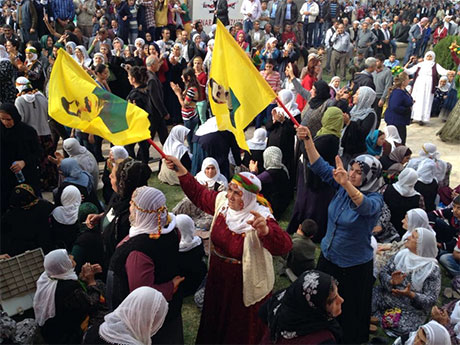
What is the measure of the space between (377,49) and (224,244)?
13684mm

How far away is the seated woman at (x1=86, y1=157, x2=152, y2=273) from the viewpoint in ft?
12.6

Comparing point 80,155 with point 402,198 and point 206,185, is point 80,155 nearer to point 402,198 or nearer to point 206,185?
point 206,185

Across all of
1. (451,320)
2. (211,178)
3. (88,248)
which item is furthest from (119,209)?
(451,320)

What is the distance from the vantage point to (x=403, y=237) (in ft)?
16.5

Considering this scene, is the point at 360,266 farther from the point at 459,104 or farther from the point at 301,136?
the point at 459,104

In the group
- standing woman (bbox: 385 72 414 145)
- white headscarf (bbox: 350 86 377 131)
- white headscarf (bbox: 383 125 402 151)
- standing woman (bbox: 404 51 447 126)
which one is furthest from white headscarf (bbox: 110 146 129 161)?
standing woman (bbox: 404 51 447 126)

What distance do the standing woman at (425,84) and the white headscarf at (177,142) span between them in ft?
20.2

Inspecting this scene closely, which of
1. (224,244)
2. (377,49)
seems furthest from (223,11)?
(224,244)

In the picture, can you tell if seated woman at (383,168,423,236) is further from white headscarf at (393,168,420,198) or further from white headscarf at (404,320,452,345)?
white headscarf at (404,320,452,345)

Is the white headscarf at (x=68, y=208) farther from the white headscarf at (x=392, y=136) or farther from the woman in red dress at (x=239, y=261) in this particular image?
the white headscarf at (x=392, y=136)

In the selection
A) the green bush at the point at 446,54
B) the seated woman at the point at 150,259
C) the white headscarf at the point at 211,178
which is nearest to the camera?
the seated woman at the point at 150,259

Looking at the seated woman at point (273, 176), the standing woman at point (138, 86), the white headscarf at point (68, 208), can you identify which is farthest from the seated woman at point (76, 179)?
the seated woman at point (273, 176)

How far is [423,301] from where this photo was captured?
14.2 feet

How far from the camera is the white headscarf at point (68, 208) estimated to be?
485 centimetres
